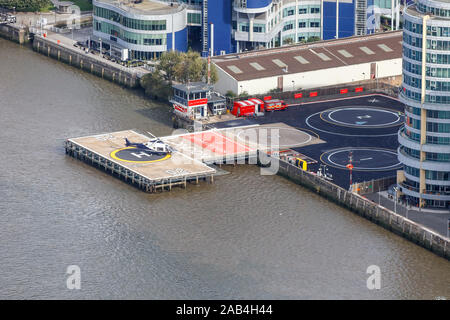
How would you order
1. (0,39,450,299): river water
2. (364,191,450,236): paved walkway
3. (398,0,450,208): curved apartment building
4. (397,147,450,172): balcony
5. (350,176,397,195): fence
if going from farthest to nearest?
(350,176,397,195): fence
(397,147,450,172): balcony
(398,0,450,208): curved apartment building
(364,191,450,236): paved walkway
(0,39,450,299): river water

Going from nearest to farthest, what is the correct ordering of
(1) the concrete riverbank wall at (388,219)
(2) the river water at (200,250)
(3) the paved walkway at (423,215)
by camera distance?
(2) the river water at (200,250), (1) the concrete riverbank wall at (388,219), (3) the paved walkway at (423,215)

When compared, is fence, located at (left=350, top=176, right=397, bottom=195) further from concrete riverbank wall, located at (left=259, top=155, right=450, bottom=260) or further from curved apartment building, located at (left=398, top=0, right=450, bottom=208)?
curved apartment building, located at (left=398, top=0, right=450, bottom=208)

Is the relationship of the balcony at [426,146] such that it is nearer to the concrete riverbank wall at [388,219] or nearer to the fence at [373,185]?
the fence at [373,185]

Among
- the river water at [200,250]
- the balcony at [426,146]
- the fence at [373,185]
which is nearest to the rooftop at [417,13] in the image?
the balcony at [426,146]

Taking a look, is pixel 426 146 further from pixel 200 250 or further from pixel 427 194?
pixel 200 250

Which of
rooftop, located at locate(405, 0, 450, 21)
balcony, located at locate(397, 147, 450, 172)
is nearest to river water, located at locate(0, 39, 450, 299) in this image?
balcony, located at locate(397, 147, 450, 172)

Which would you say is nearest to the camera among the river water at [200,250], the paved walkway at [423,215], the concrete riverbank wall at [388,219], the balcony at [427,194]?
the river water at [200,250]
